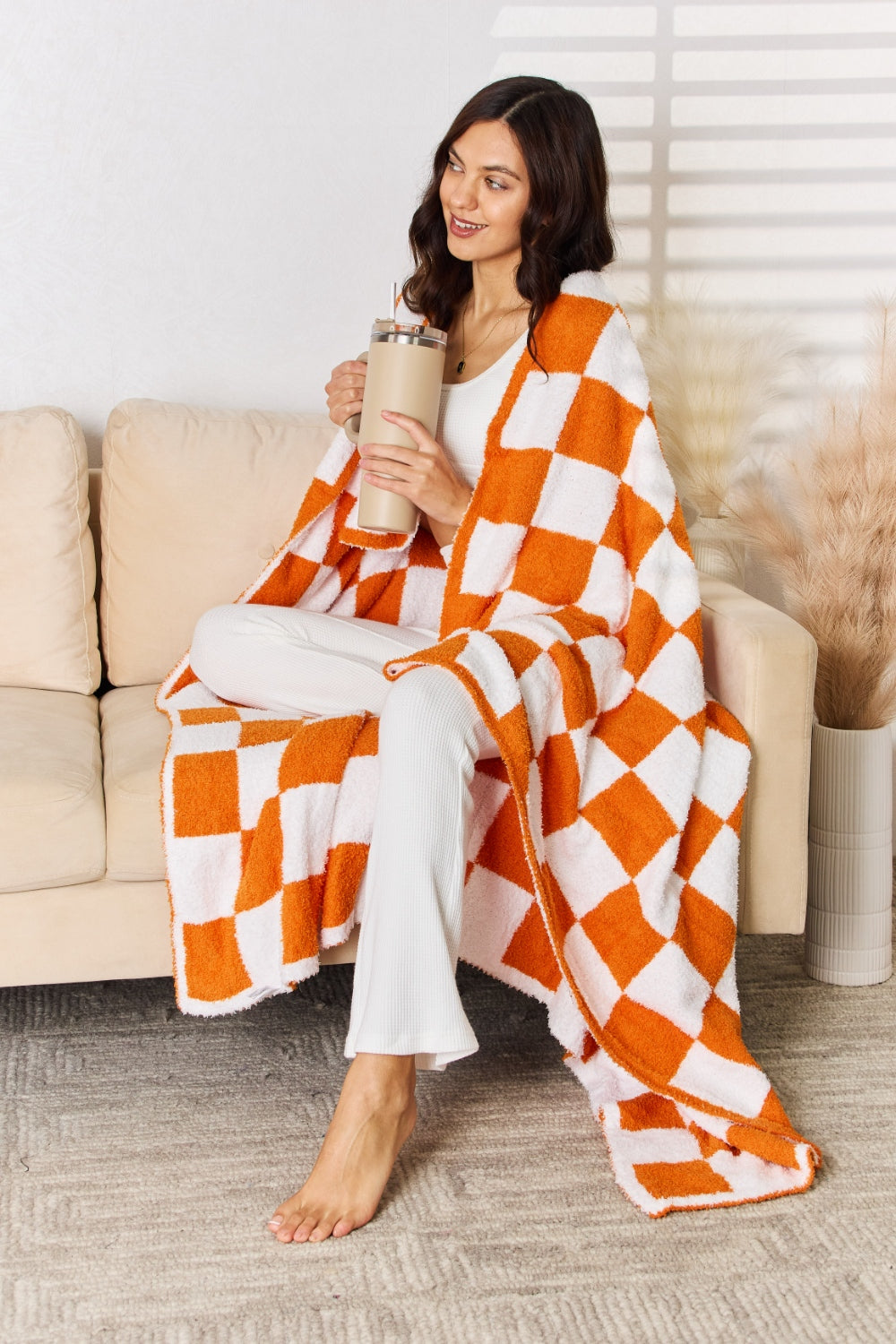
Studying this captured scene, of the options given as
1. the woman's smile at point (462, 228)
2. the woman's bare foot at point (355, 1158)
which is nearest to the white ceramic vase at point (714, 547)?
the woman's smile at point (462, 228)

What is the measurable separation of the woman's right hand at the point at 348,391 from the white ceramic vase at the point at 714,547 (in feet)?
2.14

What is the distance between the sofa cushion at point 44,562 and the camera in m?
1.98

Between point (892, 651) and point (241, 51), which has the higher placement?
point (241, 51)

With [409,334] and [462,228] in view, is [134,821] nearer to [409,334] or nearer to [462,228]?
[409,334]

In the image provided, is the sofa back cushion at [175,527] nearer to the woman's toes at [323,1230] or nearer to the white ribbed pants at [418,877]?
the white ribbed pants at [418,877]

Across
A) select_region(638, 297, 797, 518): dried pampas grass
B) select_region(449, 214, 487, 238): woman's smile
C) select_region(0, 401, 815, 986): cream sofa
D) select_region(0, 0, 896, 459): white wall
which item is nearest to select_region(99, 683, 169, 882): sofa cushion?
select_region(0, 401, 815, 986): cream sofa

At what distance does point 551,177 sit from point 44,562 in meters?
0.93

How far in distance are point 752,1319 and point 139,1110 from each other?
731 mm

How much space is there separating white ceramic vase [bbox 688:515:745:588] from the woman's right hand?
0.65 m

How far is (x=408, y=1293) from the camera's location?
123 centimetres

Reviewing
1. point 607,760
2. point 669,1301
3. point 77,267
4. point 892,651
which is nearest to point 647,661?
point 607,760

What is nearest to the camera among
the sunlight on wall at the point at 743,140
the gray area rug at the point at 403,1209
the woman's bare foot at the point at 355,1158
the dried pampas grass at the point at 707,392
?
the gray area rug at the point at 403,1209

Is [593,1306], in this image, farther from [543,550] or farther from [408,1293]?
[543,550]

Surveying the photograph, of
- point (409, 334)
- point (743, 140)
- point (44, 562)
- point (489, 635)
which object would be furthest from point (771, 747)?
point (743, 140)
